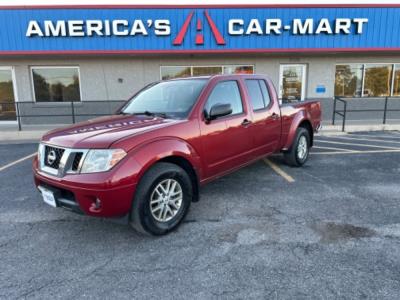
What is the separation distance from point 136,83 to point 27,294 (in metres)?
10.5

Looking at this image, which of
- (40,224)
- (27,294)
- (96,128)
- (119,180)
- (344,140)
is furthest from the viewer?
(344,140)

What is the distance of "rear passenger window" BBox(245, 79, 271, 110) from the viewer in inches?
190

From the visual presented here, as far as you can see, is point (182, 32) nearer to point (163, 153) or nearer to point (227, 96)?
point (227, 96)

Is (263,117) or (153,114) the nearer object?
(153,114)

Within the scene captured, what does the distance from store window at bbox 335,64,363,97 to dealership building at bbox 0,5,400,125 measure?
42mm

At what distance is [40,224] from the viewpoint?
3.79 metres

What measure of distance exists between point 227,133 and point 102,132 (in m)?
1.67

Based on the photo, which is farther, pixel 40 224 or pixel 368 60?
pixel 368 60

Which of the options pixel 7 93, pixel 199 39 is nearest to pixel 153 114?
pixel 199 39

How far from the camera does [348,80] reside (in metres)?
12.9

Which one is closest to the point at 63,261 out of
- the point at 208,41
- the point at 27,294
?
the point at 27,294

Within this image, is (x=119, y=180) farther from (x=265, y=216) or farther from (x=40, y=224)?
(x=265, y=216)

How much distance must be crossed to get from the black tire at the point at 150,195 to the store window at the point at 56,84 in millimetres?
10387

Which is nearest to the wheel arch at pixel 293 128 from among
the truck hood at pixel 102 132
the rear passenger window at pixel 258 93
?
the rear passenger window at pixel 258 93
